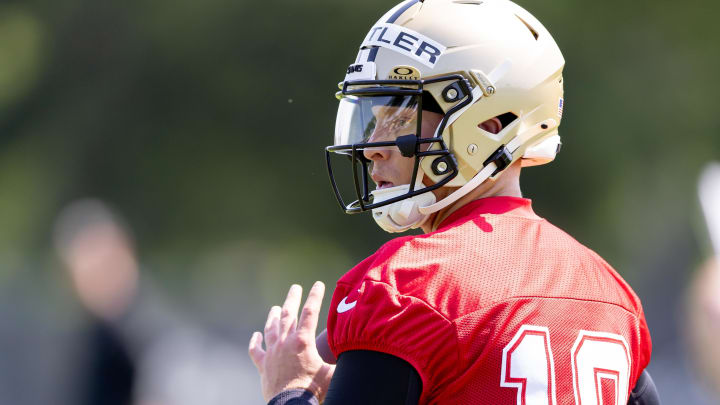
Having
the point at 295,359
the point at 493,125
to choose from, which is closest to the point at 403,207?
the point at 493,125

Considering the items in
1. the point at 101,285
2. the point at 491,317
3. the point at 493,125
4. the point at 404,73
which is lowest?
the point at 101,285

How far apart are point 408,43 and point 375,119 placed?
15 cm

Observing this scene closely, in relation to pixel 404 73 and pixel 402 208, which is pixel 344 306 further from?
pixel 404 73

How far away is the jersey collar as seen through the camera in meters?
1.46

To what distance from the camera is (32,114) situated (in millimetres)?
5293

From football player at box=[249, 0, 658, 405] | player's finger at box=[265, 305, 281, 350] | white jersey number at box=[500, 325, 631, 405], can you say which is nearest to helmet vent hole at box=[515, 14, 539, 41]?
football player at box=[249, 0, 658, 405]

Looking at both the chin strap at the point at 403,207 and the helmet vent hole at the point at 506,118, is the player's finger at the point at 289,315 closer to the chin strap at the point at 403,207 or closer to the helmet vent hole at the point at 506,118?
the chin strap at the point at 403,207

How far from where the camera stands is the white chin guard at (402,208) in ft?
5.11

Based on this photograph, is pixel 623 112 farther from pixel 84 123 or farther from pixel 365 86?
pixel 365 86

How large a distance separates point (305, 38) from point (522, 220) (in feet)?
13.9

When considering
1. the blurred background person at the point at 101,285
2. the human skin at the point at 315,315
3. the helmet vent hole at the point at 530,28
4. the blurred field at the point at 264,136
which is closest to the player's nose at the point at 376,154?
the human skin at the point at 315,315

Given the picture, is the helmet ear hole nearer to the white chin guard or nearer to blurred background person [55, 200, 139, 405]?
the white chin guard

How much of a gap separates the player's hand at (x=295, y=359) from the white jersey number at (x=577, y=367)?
29 cm

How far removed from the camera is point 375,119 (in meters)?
1.62
